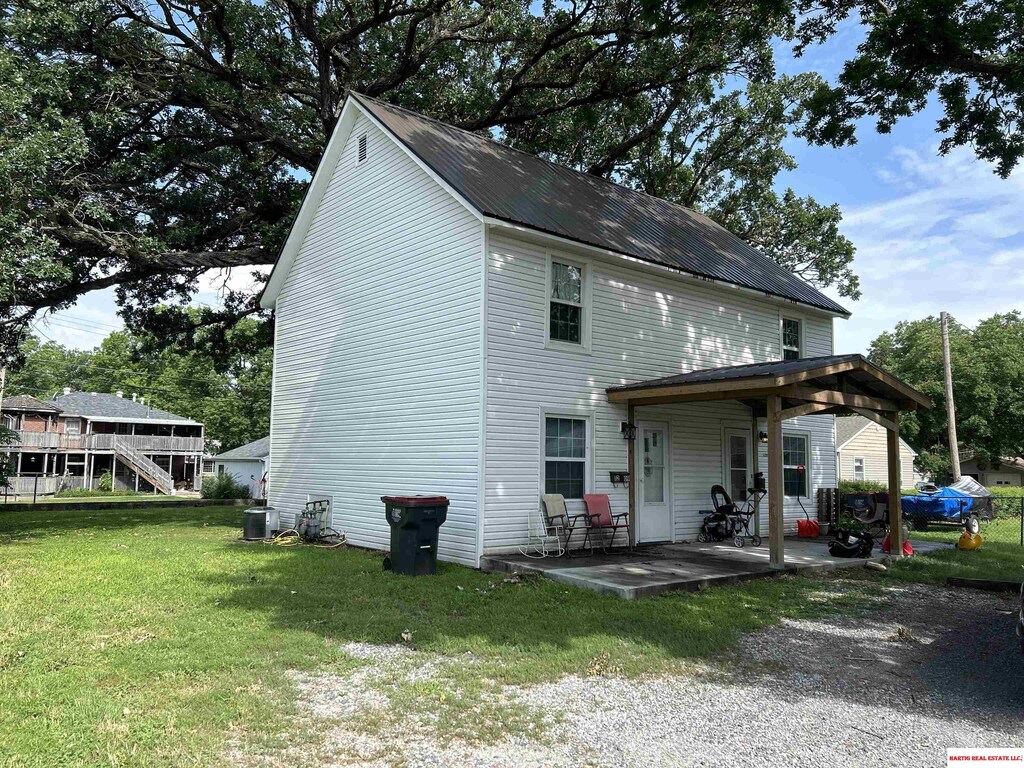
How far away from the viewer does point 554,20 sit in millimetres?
17672

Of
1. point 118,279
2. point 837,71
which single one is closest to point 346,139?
point 118,279

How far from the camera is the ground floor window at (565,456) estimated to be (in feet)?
36.6

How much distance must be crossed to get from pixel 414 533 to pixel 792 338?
406 inches

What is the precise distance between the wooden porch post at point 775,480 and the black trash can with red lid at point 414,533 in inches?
183

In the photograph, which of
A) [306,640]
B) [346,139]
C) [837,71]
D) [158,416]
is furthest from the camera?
[158,416]

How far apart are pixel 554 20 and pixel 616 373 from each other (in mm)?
10544

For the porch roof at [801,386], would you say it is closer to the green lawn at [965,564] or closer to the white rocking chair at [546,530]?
the white rocking chair at [546,530]

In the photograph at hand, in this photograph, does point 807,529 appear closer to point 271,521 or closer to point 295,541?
point 295,541

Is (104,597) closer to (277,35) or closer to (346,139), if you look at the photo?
(346,139)

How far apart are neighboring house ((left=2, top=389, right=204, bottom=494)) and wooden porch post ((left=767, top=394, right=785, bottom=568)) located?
138 ft

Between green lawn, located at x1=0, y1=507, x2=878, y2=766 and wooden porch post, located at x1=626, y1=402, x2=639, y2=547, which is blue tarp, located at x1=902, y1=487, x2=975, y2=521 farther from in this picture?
green lawn, located at x1=0, y1=507, x2=878, y2=766

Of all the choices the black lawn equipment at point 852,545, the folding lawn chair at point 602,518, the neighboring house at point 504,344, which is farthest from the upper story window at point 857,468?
the folding lawn chair at point 602,518

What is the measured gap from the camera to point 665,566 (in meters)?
9.91

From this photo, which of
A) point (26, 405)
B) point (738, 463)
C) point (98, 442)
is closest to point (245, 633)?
point (738, 463)
